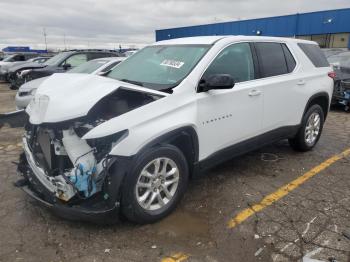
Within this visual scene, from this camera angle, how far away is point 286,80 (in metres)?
4.64

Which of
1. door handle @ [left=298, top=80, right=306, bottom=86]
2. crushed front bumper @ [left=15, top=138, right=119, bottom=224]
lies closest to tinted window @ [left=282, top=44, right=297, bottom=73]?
door handle @ [left=298, top=80, right=306, bottom=86]

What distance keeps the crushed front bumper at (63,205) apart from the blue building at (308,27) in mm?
28896

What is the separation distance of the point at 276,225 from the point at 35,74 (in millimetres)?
8564

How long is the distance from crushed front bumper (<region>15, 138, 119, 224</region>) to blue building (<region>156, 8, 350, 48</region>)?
94.8ft

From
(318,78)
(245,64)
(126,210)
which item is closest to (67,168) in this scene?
(126,210)

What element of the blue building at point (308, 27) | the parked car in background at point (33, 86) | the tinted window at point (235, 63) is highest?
the blue building at point (308, 27)

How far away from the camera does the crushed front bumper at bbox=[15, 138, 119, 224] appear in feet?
9.43

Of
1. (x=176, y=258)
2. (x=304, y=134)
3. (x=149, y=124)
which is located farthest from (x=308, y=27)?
(x=176, y=258)

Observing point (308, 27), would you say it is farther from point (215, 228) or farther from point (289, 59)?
point (215, 228)

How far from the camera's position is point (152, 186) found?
3.21m

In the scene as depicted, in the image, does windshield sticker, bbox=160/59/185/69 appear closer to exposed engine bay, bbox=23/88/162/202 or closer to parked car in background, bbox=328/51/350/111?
exposed engine bay, bbox=23/88/162/202

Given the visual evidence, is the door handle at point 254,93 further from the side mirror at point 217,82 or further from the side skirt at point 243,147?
the side mirror at point 217,82

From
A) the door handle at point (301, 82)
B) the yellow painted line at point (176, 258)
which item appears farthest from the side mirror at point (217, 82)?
the door handle at point (301, 82)

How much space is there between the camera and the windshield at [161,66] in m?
3.61
